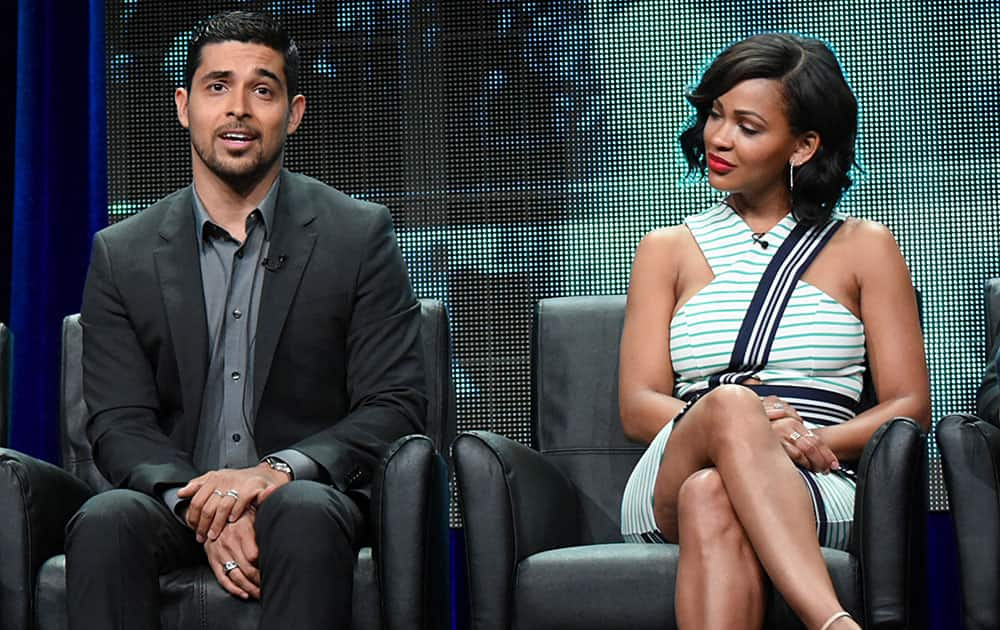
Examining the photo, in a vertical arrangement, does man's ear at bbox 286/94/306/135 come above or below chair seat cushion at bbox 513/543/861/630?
above

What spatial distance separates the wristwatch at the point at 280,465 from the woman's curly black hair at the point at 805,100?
3.78ft

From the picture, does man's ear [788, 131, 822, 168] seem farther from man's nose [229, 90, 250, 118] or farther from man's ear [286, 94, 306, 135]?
man's nose [229, 90, 250, 118]

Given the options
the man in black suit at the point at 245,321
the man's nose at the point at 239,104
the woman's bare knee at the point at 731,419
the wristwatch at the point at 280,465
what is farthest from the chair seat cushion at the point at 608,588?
the man's nose at the point at 239,104

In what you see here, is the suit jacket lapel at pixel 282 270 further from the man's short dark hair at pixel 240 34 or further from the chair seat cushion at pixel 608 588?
the chair seat cushion at pixel 608 588

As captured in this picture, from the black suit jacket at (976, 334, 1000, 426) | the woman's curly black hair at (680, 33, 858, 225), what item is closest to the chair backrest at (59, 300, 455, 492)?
the woman's curly black hair at (680, 33, 858, 225)

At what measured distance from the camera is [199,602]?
2361 millimetres

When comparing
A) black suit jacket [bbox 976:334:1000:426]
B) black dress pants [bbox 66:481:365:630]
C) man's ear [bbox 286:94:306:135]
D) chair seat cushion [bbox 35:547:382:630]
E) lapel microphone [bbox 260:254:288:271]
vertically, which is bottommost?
chair seat cushion [bbox 35:547:382:630]

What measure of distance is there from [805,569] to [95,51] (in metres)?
2.67

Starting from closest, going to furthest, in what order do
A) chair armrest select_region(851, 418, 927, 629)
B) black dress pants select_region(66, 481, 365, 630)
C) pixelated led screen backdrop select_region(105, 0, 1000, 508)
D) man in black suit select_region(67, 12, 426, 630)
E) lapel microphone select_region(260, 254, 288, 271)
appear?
black dress pants select_region(66, 481, 365, 630) → chair armrest select_region(851, 418, 927, 629) → man in black suit select_region(67, 12, 426, 630) → lapel microphone select_region(260, 254, 288, 271) → pixelated led screen backdrop select_region(105, 0, 1000, 508)

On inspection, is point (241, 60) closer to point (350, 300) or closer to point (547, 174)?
point (350, 300)

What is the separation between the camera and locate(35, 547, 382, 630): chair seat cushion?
234 cm

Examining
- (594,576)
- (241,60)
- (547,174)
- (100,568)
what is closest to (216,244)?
(241,60)

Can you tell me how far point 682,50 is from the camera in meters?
3.83

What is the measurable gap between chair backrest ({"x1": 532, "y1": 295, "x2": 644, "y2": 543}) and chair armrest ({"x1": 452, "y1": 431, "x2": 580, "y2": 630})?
0.36 m
